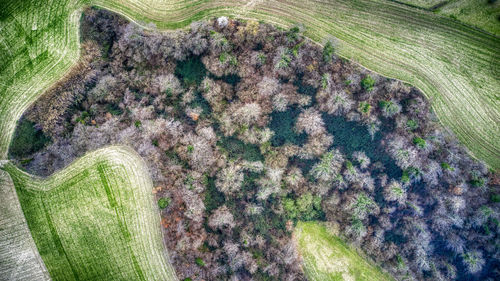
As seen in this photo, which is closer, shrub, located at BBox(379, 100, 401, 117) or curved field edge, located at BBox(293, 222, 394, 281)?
curved field edge, located at BBox(293, 222, 394, 281)

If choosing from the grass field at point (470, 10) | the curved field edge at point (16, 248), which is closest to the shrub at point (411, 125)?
the grass field at point (470, 10)

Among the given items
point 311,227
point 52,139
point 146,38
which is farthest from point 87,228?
point 311,227

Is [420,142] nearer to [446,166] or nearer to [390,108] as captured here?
[446,166]

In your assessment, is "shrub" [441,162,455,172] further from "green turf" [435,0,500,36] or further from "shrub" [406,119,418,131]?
"green turf" [435,0,500,36]

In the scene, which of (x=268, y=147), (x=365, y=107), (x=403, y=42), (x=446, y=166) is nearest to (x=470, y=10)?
(x=403, y=42)

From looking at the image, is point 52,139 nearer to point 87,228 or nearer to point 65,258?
point 87,228

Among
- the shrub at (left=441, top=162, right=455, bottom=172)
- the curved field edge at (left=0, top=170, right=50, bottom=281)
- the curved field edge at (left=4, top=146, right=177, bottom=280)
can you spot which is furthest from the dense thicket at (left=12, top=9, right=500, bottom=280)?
the curved field edge at (left=0, top=170, right=50, bottom=281)

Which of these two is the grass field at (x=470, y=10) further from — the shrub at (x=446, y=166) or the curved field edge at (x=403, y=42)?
the shrub at (x=446, y=166)
